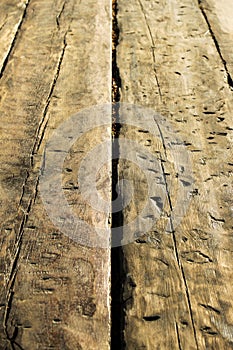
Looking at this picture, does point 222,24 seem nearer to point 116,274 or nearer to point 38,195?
point 38,195

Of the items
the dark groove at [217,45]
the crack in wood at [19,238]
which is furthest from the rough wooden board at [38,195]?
the dark groove at [217,45]

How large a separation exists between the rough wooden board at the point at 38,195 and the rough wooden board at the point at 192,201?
2.9 inches

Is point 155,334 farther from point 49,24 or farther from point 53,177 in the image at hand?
point 49,24

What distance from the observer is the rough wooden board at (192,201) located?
1021 mm

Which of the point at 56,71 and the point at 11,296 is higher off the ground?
the point at 56,71

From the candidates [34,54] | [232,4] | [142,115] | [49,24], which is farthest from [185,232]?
[232,4]

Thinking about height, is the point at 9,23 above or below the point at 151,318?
above

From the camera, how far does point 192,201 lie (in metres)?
1.30

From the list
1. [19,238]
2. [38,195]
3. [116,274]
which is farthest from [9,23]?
[116,274]

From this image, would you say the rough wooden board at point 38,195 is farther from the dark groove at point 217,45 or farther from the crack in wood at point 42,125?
the dark groove at point 217,45

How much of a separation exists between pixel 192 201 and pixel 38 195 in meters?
0.37

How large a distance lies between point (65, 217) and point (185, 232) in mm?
278

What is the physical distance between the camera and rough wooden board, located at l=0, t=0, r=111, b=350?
3.33 ft

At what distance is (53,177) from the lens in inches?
53.4
